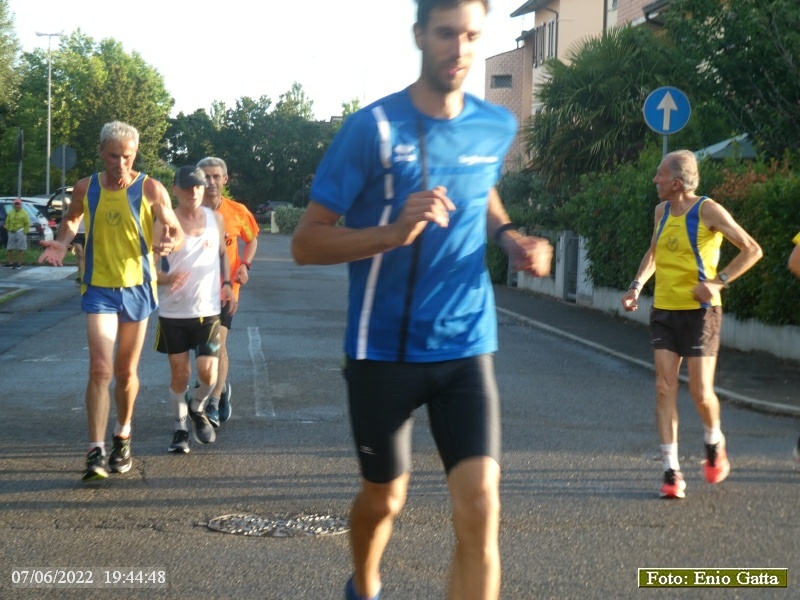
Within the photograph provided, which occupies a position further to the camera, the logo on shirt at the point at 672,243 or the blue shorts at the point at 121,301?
the logo on shirt at the point at 672,243

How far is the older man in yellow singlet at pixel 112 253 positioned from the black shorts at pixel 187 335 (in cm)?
78

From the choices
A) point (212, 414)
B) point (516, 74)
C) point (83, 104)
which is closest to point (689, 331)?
point (212, 414)

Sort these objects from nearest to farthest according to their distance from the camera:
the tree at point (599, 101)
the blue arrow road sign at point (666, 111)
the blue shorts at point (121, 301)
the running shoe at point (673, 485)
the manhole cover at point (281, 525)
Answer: the manhole cover at point (281, 525) < the running shoe at point (673, 485) < the blue shorts at point (121, 301) < the blue arrow road sign at point (666, 111) < the tree at point (599, 101)

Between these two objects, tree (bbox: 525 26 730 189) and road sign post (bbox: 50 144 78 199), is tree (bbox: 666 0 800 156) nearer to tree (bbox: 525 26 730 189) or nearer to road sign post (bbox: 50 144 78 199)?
tree (bbox: 525 26 730 189)

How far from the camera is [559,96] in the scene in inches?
1159

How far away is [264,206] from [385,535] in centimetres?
9760

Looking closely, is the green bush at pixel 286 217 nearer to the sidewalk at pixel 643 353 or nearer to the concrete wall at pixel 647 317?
the concrete wall at pixel 647 317

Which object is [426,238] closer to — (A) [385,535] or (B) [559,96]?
(A) [385,535]

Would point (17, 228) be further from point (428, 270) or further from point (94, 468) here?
point (428, 270)

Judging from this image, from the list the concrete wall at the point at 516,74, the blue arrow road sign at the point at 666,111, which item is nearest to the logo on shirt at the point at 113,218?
the blue arrow road sign at the point at 666,111

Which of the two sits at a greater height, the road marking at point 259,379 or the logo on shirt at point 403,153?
the logo on shirt at point 403,153

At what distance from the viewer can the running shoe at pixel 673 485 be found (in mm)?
6945

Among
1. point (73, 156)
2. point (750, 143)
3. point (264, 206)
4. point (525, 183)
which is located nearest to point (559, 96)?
point (525, 183)

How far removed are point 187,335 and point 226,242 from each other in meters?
1.29
